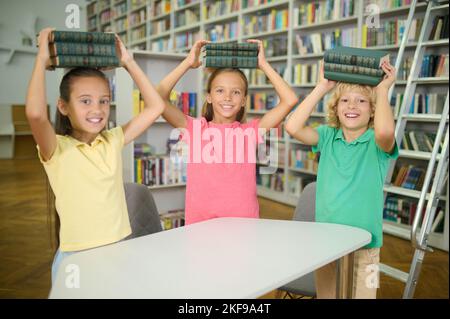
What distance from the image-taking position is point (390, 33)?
11.7ft

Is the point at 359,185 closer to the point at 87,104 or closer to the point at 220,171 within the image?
the point at 220,171

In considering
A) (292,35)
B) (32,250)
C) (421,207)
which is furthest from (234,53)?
(292,35)

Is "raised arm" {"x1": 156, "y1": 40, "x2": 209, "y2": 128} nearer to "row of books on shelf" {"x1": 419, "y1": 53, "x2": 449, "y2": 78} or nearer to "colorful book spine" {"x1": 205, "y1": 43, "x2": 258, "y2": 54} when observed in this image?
"colorful book spine" {"x1": 205, "y1": 43, "x2": 258, "y2": 54}

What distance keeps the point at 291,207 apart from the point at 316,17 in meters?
1.86

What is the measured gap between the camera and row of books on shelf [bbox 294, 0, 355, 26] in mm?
3885

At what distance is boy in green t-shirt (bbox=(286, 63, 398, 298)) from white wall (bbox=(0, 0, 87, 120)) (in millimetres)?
728

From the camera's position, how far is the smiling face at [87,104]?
1.14 m

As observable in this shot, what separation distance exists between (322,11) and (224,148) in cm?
306

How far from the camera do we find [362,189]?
140 centimetres

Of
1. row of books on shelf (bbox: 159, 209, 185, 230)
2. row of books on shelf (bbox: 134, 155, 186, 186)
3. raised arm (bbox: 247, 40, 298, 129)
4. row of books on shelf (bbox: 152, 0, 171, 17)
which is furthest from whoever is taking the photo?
row of books on shelf (bbox: 152, 0, 171, 17)

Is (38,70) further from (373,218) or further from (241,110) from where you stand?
(373,218)

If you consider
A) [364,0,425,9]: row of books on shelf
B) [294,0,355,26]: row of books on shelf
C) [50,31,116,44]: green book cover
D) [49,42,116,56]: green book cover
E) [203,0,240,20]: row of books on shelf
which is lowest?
[49,42,116,56]: green book cover

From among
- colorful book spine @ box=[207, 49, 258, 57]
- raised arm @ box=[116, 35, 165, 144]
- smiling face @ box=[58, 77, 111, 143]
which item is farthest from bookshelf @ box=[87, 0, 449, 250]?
smiling face @ box=[58, 77, 111, 143]
